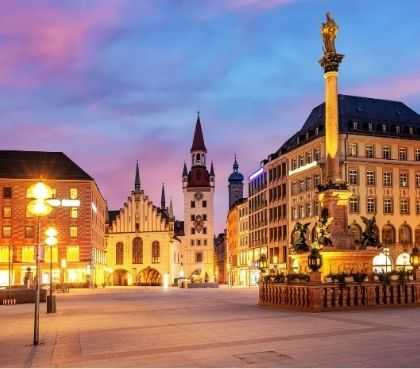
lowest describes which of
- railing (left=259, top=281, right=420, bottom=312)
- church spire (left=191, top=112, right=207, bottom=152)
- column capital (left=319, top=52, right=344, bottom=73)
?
railing (left=259, top=281, right=420, bottom=312)

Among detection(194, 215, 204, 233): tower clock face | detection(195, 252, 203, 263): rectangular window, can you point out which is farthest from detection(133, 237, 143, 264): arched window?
detection(194, 215, 204, 233): tower clock face

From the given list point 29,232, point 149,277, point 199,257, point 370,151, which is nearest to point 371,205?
point 370,151

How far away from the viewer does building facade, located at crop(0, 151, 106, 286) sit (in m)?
92.3

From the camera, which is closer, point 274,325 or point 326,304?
point 274,325

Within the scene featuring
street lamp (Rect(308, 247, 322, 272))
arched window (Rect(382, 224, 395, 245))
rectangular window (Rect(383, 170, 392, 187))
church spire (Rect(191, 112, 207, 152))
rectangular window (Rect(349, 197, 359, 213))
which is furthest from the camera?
church spire (Rect(191, 112, 207, 152))

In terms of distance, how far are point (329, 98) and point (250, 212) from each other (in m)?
77.9

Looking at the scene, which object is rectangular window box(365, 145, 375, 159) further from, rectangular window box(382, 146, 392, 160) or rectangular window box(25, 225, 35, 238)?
rectangular window box(25, 225, 35, 238)

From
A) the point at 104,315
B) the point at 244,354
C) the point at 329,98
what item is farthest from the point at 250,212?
the point at 244,354

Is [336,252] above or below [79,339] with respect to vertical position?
above

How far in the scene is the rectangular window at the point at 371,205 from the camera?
7844cm

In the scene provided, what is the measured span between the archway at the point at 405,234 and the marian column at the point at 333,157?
142 ft

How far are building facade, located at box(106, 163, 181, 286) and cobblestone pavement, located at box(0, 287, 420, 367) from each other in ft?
326

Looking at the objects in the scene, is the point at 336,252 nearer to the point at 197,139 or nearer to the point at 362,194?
the point at 362,194

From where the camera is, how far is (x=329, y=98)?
39.0 m
